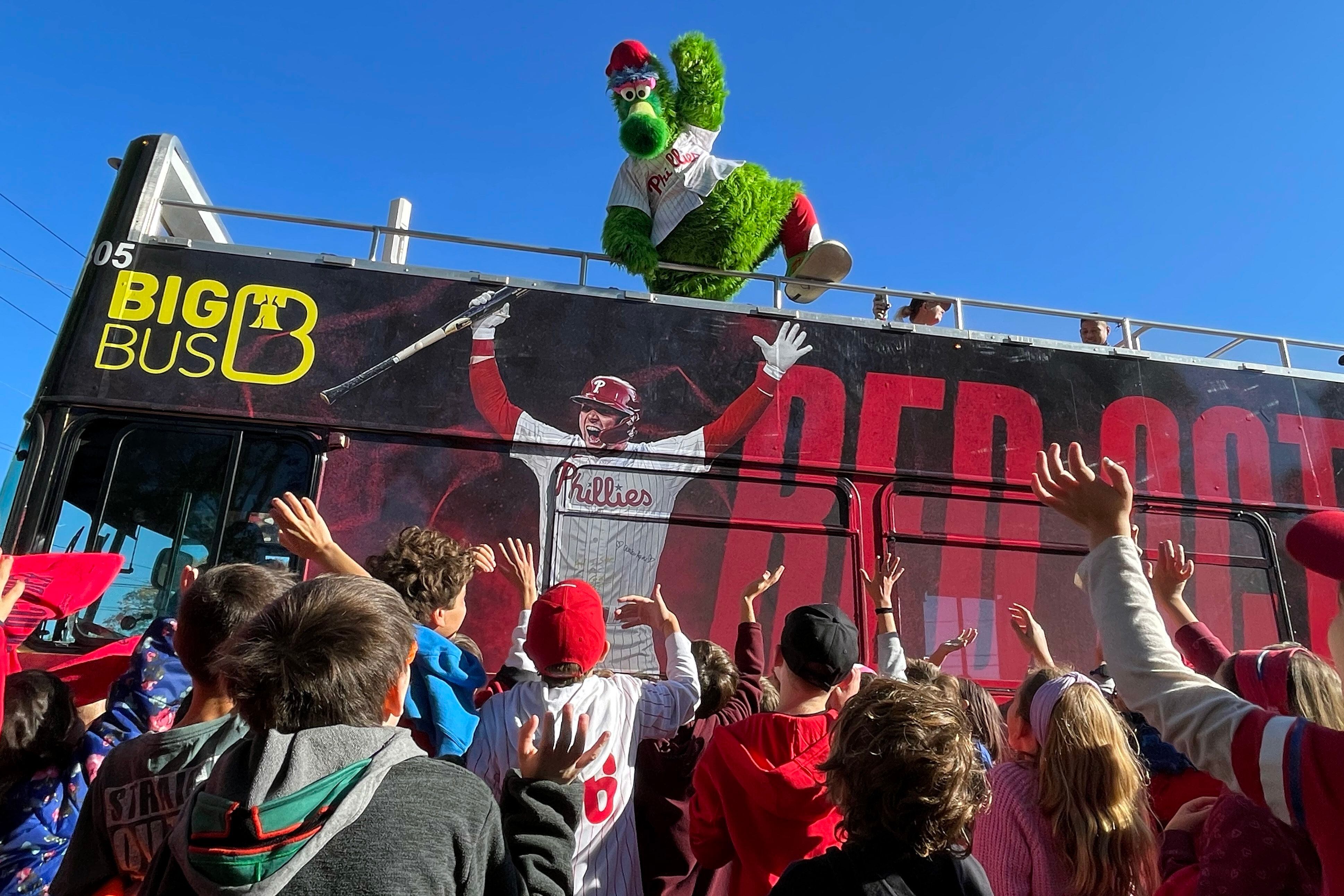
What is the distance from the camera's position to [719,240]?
559 centimetres

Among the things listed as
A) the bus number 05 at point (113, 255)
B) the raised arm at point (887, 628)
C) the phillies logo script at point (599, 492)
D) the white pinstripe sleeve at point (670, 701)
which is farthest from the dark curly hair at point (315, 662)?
the bus number 05 at point (113, 255)

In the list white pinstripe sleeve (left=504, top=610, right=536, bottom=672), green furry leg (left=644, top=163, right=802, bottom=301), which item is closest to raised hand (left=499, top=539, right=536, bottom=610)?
white pinstripe sleeve (left=504, top=610, right=536, bottom=672)

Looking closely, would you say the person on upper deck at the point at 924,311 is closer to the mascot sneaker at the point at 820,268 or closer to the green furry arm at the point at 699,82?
the mascot sneaker at the point at 820,268

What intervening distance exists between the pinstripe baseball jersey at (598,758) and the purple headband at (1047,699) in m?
0.98

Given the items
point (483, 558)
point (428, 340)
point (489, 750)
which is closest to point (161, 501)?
point (428, 340)

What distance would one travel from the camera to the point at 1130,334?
5.77m

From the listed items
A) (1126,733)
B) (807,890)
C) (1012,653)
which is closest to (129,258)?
(807,890)

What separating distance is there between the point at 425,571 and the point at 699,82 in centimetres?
460

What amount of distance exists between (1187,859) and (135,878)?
2.23 meters

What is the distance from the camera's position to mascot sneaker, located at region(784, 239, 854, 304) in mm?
5730

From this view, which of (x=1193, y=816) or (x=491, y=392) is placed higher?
(x=491, y=392)

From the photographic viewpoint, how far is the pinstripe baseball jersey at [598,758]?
83.1 inches

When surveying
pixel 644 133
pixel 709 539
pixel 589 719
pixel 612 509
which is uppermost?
pixel 644 133

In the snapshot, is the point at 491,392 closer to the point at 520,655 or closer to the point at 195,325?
the point at 195,325
